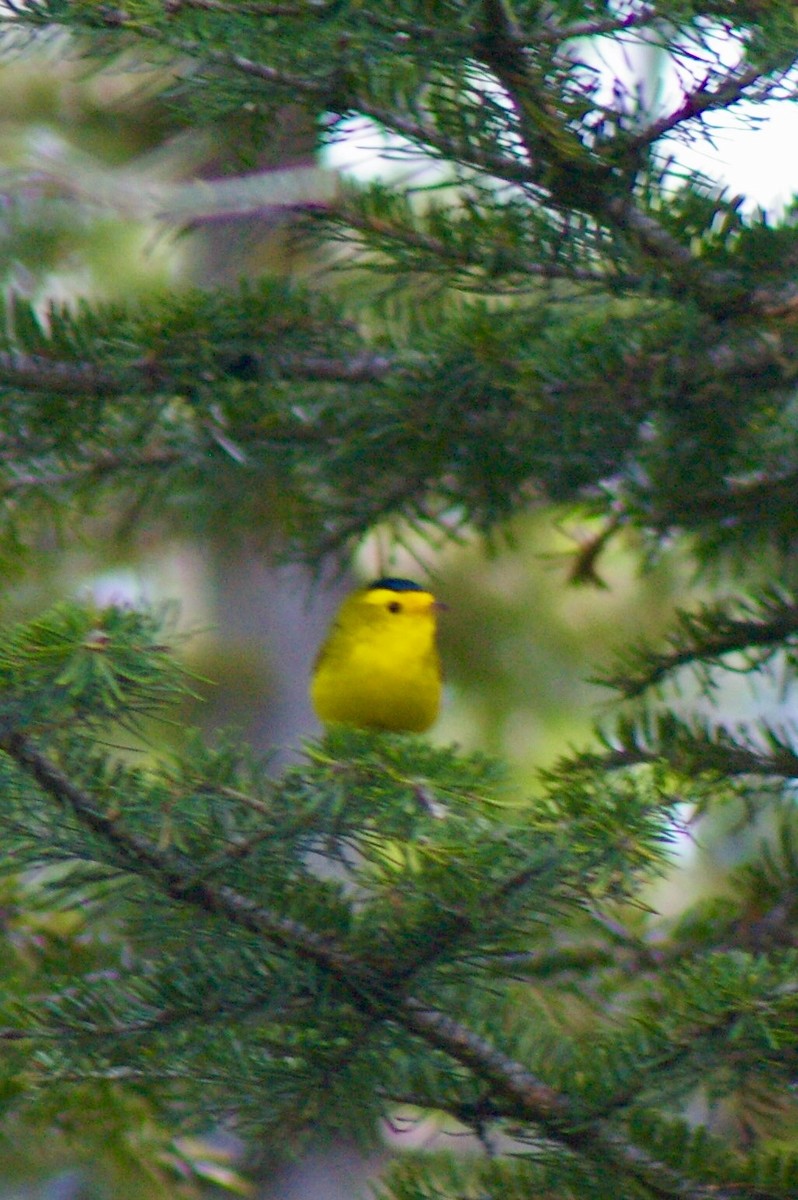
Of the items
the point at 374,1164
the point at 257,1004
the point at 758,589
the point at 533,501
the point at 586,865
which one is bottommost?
the point at 374,1164

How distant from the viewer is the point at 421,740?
167cm

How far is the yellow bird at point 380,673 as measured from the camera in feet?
9.27

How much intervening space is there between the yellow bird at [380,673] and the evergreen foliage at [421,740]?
2.04 ft

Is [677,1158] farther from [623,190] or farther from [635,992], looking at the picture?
[623,190]

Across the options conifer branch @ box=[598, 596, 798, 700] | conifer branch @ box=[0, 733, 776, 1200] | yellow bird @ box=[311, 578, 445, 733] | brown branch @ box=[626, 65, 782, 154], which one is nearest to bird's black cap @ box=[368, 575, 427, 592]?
yellow bird @ box=[311, 578, 445, 733]

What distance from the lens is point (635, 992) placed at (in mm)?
2199

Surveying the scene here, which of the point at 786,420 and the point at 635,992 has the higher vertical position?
the point at 786,420

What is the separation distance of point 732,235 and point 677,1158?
1.15 meters

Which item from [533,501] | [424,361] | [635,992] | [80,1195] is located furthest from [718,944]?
[80,1195]

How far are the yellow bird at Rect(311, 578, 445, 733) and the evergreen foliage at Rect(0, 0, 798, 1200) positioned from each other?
62 centimetres

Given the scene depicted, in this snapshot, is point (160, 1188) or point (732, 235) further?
point (160, 1188)

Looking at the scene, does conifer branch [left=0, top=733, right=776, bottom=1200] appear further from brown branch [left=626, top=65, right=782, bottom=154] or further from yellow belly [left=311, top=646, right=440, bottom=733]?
yellow belly [left=311, top=646, right=440, bottom=733]

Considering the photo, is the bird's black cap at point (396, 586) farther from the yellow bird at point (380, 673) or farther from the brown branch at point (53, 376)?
the brown branch at point (53, 376)

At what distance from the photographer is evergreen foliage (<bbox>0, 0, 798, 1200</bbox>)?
1.36 metres
